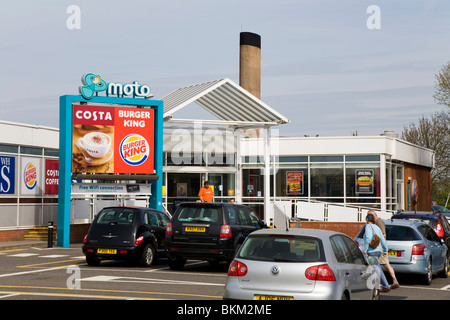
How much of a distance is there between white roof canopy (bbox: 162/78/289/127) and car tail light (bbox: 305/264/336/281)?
62.3 feet

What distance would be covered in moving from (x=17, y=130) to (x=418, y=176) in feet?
96.0

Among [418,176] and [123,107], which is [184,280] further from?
[418,176]

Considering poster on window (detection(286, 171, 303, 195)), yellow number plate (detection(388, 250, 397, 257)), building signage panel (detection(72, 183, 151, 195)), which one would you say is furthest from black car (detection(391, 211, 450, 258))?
poster on window (detection(286, 171, 303, 195))

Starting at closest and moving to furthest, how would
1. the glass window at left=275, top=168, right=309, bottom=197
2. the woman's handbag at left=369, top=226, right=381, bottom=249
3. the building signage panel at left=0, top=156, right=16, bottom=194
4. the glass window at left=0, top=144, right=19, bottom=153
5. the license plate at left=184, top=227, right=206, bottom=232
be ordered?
1. the woman's handbag at left=369, top=226, right=381, bottom=249
2. the license plate at left=184, top=227, right=206, bottom=232
3. the building signage panel at left=0, top=156, right=16, bottom=194
4. the glass window at left=0, top=144, right=19, bottom=153
5. the glass window at left=275, top=168, right=309, bottom=197

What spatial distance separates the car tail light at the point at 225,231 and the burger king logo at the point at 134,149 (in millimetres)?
10947

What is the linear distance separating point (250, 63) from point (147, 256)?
44877 mm

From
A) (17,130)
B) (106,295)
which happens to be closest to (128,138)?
(17,130)

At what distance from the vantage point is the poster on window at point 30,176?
95.3 ft

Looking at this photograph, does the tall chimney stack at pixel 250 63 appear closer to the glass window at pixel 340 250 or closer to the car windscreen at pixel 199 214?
the car windscreen at pixel 199 214

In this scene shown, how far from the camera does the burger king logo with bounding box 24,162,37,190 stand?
29.2m

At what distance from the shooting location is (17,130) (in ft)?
93.5

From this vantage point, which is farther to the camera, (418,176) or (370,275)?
(418,176)

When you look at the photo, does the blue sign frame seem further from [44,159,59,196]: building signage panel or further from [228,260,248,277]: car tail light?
[228,260,248,277]: car tail light
